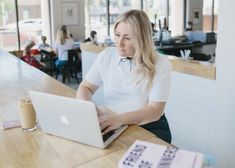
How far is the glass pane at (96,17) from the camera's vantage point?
27.0 ft

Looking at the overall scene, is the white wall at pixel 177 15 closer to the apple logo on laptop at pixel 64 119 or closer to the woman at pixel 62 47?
the woman at pixel 62 47

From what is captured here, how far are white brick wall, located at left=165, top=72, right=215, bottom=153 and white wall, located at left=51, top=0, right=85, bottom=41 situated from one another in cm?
528

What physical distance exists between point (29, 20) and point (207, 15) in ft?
18.6

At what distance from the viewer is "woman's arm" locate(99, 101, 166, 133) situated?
1.32 m

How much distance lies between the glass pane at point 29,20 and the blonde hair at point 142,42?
6.26 metres

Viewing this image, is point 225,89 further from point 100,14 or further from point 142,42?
point 100,14

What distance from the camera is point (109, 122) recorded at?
1325mm

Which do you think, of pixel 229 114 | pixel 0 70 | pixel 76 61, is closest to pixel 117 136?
pixel 229 114

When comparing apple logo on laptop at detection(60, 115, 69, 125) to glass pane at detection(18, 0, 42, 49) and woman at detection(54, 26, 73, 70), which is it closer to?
woman at detection(54, 26, 73, 70)

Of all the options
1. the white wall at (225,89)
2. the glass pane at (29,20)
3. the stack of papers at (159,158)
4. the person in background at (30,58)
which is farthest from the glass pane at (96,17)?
the stack of papers at (159,158)

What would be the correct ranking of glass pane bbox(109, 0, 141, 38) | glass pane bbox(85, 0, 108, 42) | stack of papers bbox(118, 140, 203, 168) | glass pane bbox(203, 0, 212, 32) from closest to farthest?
stack of papers bbox(118, 140, 203, 168), glass pane bbox(85, 0, 108, 42), glass pane bbox(109, 0, 141, 38), glass pane bbox(203, 0, 212, 32)

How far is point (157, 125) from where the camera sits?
66.9 inches

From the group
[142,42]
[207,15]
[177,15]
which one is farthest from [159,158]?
[207,15]

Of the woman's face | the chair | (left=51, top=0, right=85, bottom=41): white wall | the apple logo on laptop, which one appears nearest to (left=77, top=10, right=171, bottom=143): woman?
the woman's face
